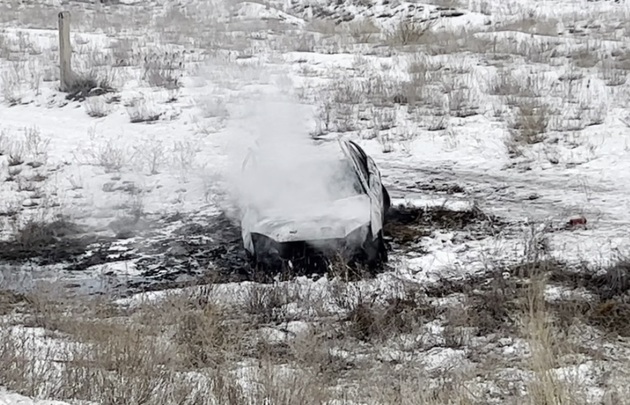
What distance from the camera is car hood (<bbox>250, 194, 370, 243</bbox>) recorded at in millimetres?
7559

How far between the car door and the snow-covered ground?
1.58ft

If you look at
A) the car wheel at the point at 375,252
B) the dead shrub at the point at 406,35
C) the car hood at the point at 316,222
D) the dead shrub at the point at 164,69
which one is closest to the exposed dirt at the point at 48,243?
the car hood at the point at 316,222

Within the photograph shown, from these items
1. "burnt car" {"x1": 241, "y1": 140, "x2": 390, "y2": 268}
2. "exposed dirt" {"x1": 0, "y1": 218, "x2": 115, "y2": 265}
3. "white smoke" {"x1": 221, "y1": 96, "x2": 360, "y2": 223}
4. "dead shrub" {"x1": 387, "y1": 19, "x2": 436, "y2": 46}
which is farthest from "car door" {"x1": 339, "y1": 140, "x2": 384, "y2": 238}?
"dead shrub" {"x1": 387, "y1": 19, "x2": 436, "y2": 46}

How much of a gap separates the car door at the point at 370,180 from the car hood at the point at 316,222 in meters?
0.18

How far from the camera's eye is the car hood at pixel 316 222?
7.56 m

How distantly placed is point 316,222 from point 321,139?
215 centimetres

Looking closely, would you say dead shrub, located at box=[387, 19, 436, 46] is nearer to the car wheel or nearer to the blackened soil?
the blackened soil

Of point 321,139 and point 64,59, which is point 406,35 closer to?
point 64,59

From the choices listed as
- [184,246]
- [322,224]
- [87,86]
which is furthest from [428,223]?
[87,86]

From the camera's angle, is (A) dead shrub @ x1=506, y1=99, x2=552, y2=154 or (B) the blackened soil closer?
(B) the blackened soil

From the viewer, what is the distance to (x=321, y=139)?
31.3 feet

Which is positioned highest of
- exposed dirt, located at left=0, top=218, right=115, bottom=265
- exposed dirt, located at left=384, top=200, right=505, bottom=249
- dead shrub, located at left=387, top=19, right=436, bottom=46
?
dead shrub, located at left=387, top=19, right=436, bottom=46

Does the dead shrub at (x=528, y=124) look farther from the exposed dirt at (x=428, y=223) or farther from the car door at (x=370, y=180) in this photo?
the car door at (x=370, y=180)

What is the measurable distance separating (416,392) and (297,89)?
40.1 feet
